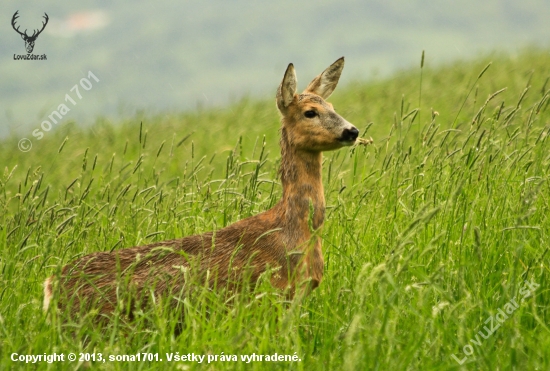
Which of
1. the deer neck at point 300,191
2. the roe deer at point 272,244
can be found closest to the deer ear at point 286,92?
the roe deer at point 272,244

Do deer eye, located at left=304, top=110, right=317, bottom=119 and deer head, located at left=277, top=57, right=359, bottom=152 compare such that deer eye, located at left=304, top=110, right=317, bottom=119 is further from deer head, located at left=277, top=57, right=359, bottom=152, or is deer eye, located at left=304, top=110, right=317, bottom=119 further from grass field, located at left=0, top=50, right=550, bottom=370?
grass field, located at left=0, top=50, right=550, bottom=370

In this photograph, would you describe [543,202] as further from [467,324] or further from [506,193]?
[467,324]

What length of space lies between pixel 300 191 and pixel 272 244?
1.45 feet

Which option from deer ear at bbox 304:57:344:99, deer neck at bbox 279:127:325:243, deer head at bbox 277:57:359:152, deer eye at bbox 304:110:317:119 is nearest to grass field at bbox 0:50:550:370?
deer neck at bbox 279:127:325:243

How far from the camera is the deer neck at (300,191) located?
5.49 metres

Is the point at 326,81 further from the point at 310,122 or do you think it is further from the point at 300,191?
→ the point at 300,191

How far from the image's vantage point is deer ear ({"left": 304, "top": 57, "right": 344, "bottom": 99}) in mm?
6141

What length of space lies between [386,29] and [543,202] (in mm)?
70909

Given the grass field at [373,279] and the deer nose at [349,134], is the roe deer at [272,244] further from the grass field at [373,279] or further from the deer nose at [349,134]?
the grass field at [373,279]

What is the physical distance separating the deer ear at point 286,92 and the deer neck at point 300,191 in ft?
0.89

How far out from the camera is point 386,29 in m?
74.8

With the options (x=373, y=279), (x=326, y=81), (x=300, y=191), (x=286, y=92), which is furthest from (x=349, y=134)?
(x=373, y=279)

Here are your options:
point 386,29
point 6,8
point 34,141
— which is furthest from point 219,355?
point 6,8

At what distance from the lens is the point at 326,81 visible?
619 cm
